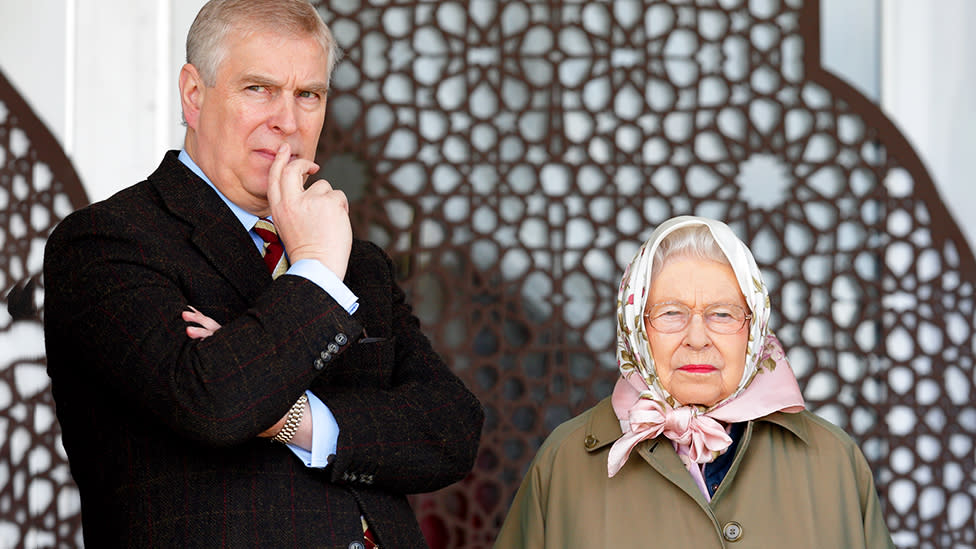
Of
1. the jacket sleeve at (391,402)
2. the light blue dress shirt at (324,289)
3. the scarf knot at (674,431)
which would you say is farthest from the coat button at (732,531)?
the light blue dress shirt at (324,289)

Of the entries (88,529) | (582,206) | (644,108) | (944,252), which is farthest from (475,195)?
(88,529)

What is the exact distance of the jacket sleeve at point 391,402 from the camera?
204 centimetres

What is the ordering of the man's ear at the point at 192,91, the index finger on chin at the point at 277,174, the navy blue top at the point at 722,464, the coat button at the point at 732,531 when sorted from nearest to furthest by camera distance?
1. the index finger on chin at the point at 277,174
2. the man's ear at the point at 192,91
3. the coat button at the point at 732,531
4. the navy blue top at the point at 722,464

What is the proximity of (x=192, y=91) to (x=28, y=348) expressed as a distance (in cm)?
189

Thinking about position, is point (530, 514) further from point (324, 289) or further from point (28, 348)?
point (28, 348)

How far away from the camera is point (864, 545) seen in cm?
229

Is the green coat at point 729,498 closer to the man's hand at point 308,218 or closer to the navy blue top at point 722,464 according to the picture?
the navy blue top at point 722,464

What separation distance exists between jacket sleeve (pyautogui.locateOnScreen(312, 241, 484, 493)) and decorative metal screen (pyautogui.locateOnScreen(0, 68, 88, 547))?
1.76 metres

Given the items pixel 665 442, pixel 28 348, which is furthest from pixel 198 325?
pixel 28 348

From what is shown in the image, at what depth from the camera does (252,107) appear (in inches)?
82.8

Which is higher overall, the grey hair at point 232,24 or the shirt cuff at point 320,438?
the grey hair at point 232,24

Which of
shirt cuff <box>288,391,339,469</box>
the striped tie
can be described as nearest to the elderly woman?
shirt cuff <box>288,391,339,469</box>

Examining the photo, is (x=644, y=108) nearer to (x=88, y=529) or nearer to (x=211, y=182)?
(x=211, y=182)

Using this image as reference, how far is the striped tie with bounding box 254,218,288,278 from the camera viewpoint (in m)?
2.17
